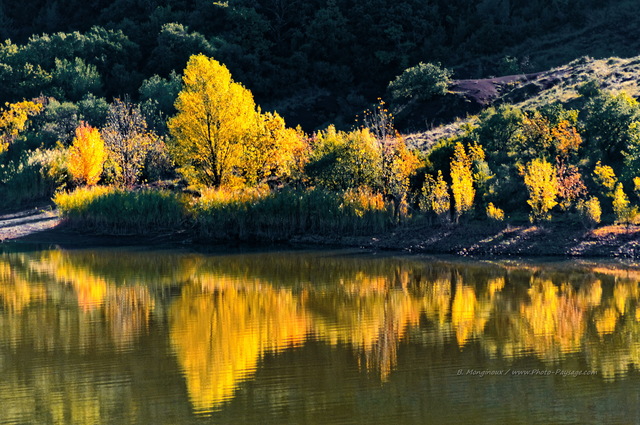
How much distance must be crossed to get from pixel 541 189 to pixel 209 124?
1769 cm

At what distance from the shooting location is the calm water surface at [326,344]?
14.5 meters

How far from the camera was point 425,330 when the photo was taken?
783 inches

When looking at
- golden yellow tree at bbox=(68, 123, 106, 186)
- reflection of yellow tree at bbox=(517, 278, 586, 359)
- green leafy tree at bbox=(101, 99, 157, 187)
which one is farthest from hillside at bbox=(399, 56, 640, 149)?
reflection of yellow tree at bbox=(517, 278, 586, 359)

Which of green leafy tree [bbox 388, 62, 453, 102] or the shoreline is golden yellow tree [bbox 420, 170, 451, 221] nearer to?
the shoreline

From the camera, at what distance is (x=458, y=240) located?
109 feet

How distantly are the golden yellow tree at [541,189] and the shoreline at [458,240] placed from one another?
63 centimetres

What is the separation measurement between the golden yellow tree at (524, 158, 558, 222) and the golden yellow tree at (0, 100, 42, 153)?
3889cm

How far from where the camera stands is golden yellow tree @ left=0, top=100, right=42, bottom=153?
58.6 m

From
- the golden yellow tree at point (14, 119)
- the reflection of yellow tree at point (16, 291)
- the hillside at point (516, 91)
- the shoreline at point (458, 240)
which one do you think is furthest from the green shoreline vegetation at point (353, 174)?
the golden yellow tree at point (14, 119)

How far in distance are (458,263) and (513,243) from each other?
307cm

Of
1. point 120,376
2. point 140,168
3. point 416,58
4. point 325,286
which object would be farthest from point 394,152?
Answer: point 416,58

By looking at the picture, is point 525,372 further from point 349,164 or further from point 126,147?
point 126,147

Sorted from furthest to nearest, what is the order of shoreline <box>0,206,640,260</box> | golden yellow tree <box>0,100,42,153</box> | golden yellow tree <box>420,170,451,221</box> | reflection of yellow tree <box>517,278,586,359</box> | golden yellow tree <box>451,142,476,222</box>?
golden yellow tree <box>0,100,42,153</box> → golden yellow tree <box>420,170,451,221</box> → golden yellow tree <box>451,142,476,222</box> → shoreline <box>0,206,640,260</box> → reflection of yellow tree <box>517,278,586,359</box>

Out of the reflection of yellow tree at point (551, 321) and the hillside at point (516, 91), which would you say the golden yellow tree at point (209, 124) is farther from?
the reflection of yellow tree at point (551, 321)
